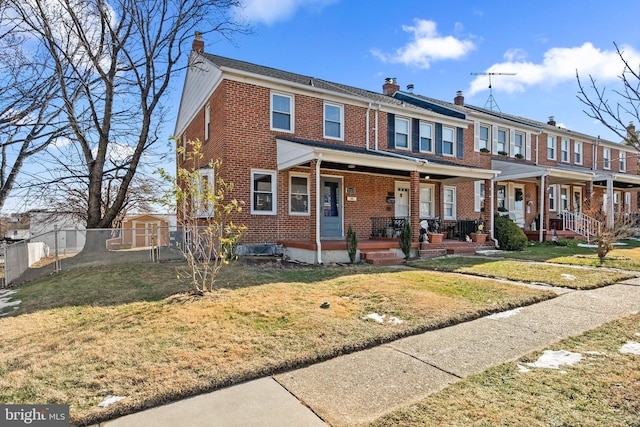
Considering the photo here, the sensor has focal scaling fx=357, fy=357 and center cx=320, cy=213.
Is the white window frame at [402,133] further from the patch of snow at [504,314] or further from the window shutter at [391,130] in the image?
the patch of snow at [504,314]

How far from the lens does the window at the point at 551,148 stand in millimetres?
21453

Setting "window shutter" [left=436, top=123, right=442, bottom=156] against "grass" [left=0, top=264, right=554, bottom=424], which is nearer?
"grass" [left=0, top=264, right=554, bottom=424]

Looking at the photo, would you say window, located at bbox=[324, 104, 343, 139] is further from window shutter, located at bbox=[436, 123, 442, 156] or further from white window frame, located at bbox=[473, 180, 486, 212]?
white window frame, located at bbox=[473, 180, 486, 212]

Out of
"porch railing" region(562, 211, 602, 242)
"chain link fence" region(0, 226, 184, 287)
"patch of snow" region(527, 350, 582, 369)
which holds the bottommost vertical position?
"patch of snow" region(527, 350, 582, 369)

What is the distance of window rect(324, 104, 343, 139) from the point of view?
533 inches

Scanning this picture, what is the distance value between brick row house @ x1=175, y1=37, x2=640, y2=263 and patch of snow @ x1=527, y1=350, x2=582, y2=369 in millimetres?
6924

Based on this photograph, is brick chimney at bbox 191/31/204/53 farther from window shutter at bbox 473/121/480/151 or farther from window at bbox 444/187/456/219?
window shutter at bbox 473/121/480/151

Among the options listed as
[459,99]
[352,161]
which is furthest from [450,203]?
[459,99]

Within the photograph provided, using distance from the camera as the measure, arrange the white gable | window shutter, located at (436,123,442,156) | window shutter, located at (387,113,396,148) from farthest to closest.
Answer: window shutter, located at (436,123,442,156), window shutter, located at (387,113,396,148), the white gable

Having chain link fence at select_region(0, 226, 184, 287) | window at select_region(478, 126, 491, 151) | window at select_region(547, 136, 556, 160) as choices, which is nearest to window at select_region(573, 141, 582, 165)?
window at select_region(547, 136, 556, 160)

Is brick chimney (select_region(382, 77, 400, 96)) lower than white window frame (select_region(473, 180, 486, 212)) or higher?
higher

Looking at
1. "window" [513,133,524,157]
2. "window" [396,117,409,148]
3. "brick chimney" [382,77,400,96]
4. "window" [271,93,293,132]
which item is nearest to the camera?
"window" [271,93,293,132]

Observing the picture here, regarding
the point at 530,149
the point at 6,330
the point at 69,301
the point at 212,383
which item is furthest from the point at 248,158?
the point at 530,149

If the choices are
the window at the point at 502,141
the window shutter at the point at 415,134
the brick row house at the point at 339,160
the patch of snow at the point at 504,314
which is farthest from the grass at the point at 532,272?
the window at the point at 502,141
